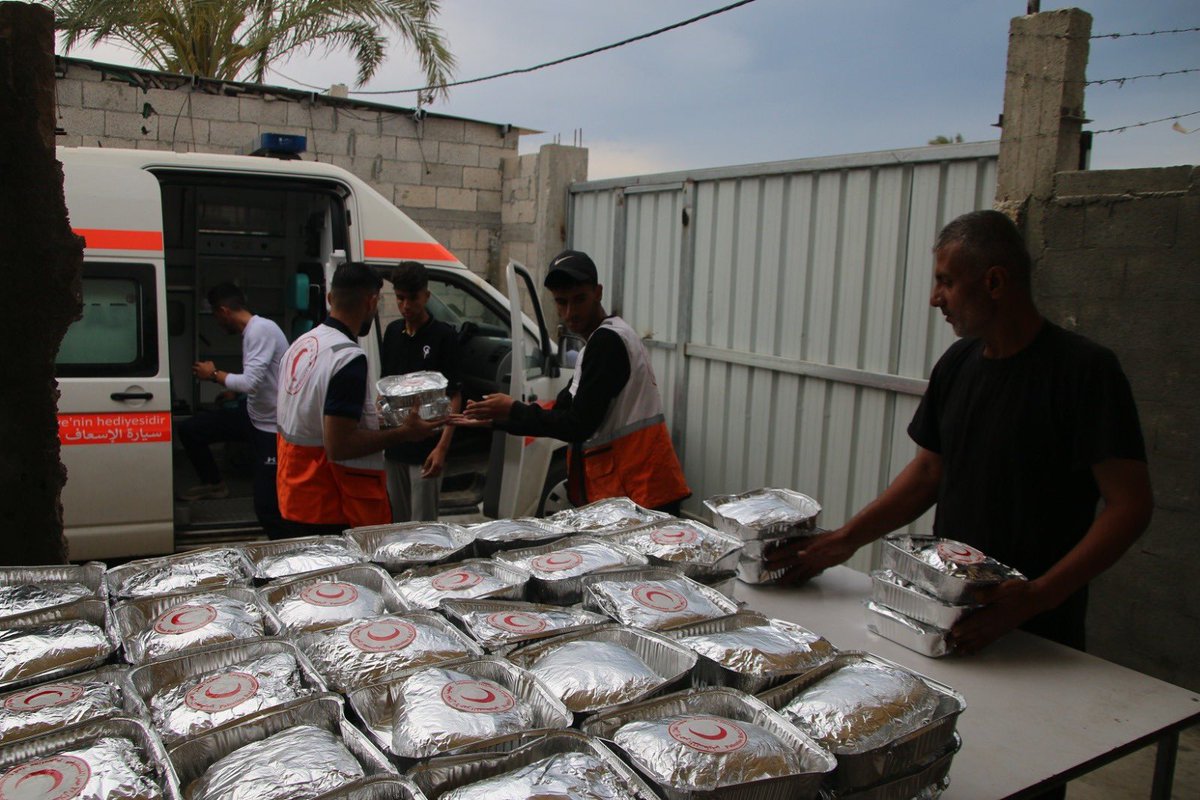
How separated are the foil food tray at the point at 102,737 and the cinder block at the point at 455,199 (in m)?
8.81

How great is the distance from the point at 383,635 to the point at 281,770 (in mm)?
427

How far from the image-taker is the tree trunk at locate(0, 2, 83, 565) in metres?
2.27

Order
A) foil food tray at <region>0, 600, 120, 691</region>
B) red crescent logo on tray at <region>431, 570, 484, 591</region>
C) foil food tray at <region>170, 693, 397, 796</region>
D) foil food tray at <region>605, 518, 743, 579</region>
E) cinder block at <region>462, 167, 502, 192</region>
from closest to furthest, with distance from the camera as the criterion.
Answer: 1. foil food tray at <region>170, 693, 397, 796</region>
2. foil food tray at <region>0, 600, 120, 691</region>
3. red crescent logo on tray at <region>431, 570, 484, 591</region>
4. foil food tray at <region>605, 518, 743, 579</region>
5. cinder block at <region>462, 167, 502, 192</region>

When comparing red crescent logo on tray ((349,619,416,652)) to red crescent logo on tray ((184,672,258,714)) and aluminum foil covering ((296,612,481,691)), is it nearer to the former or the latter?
aluminum foil covering ((296,612,481,691))

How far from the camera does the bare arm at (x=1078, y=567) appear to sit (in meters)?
2.01

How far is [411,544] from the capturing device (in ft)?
7.25

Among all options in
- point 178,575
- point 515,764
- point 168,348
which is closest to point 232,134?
point 168,348

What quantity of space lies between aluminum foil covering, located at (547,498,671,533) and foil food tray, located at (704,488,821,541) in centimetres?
17

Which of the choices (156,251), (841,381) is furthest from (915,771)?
(156,251)

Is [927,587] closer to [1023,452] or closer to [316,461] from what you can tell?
[1023,452]

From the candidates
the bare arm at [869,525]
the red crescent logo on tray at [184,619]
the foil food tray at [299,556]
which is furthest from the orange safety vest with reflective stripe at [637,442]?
the red crescent logo on tray at [184,619]

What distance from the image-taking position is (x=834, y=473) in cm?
505

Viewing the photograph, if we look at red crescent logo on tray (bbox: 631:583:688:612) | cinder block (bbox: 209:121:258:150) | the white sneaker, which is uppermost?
cinder block (bbox: 209:121:258:150)

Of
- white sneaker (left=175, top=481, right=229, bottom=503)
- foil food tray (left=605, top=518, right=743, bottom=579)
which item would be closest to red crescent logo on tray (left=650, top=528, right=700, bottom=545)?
foil food tray (left=605, top=518, right=743, bottom=579)
